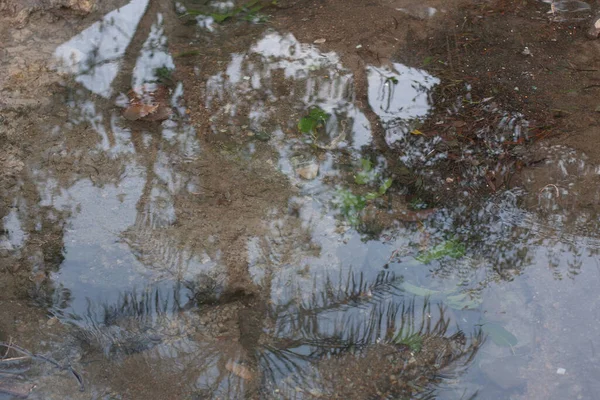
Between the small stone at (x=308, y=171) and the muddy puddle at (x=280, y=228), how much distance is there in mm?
11

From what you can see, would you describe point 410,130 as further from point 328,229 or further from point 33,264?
point 33,264

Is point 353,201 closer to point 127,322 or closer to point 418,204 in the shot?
point 418,204

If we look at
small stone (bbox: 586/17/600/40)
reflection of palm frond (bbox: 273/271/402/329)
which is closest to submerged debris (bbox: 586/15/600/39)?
small stone (bbox: 586/17/600/40)

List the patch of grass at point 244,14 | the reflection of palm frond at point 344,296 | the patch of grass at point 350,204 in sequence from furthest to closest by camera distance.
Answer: the patch of grass at point 244,14
the patch of grass at point 350,204
the reflection of palm frond at point 344,296

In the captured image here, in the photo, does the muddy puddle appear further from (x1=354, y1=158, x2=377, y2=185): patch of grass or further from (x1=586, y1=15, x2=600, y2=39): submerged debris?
(x1=586, y1=15, x2=600, y2=39): submerged debris

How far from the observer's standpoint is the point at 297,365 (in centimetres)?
242

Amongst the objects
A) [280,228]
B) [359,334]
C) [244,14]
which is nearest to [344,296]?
[359,334]

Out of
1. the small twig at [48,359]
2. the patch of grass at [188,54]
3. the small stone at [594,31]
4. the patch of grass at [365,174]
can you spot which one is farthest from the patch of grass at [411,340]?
the small stone at [594,31]

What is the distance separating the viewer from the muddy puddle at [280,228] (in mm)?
2432

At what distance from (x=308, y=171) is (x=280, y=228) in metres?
0.40

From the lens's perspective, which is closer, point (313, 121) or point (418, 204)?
point (418, 204)

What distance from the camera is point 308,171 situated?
10.4ft

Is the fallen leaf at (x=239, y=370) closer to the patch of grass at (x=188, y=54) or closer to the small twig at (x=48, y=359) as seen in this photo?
the small twig at (x=48, y=359)

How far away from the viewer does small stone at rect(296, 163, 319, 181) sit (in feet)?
10.3
